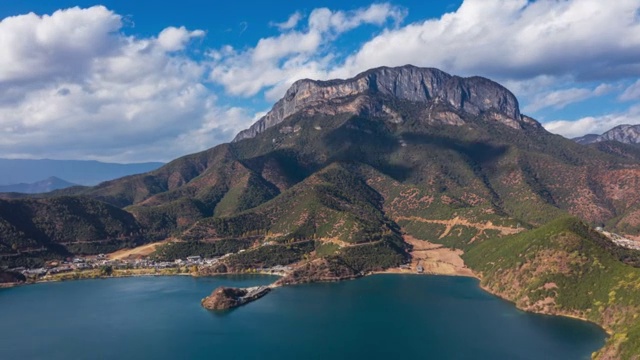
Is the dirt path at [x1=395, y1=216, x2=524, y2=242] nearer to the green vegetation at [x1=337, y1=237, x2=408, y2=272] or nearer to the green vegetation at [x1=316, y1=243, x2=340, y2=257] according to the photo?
the green vegetation at [x1=337, y1=237, x2=408, y2=272]

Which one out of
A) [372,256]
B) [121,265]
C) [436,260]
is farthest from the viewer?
[121,265]

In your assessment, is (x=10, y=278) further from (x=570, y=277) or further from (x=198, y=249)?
(x=570, y=277)

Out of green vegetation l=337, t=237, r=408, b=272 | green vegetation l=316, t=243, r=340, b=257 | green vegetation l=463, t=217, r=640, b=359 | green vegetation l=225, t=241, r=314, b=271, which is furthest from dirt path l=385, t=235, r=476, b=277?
green vegetation l=225, t=241, r=314, b=271

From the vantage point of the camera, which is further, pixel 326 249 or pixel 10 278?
pixel 326 249

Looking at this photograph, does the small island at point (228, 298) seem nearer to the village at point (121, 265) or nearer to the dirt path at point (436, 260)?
the village at point (121, 265)

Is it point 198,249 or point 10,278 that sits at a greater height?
point 198,249

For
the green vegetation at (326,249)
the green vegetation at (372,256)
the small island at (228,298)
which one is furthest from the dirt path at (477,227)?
the small island at (228,298)

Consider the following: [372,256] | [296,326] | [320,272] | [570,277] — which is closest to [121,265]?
[320,272]
